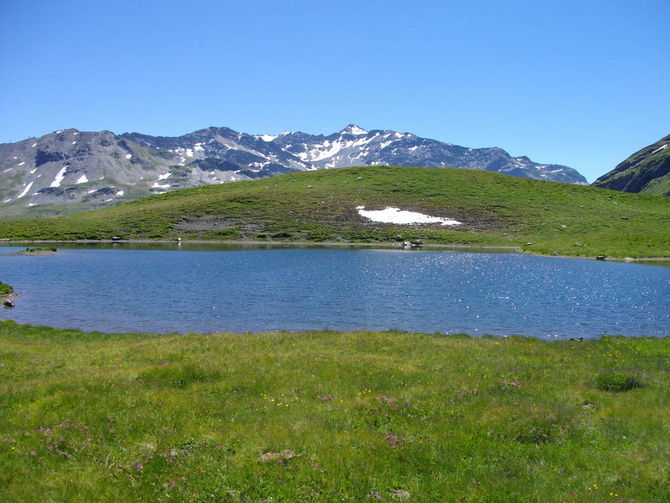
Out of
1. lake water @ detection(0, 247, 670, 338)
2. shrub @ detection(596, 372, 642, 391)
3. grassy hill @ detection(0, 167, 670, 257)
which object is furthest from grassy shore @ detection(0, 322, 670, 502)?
grassy hill @ detection(0, 167, 670, 257)

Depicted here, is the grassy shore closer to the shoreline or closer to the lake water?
the lake water

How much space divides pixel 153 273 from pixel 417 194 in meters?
124

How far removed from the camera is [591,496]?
→ 34.4 feet

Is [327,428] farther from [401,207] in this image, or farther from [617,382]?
[401,207]

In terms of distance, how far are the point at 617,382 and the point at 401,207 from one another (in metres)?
141

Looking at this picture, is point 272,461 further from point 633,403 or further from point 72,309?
point 72,309

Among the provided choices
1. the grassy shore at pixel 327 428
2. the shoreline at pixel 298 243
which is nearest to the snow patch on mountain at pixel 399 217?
the shoreline at pixel 298 243

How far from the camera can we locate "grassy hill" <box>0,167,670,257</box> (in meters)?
128

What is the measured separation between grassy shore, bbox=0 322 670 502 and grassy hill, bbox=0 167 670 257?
96210mm

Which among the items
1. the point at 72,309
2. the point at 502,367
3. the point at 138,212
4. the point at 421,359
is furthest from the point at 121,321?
the point at 138,212

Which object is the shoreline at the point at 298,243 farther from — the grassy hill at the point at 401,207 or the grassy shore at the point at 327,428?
the grassy shore at the point at 327,428

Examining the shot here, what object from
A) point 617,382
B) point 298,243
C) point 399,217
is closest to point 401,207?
point 399,217

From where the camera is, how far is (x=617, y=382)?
19219mm

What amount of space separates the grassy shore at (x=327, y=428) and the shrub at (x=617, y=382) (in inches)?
3.3
